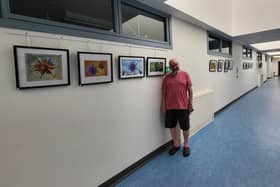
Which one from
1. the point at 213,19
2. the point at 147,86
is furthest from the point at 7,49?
the point at 213,19

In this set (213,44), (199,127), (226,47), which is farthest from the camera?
(226,47)

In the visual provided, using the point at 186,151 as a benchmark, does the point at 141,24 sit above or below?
above

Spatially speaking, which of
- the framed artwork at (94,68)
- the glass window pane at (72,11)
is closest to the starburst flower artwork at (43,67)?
the framed artwork at (94,68)

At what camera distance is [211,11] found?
3.76 metres

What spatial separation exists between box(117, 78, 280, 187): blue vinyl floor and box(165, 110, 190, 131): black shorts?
1.70ft

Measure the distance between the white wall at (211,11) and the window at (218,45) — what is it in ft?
1.11

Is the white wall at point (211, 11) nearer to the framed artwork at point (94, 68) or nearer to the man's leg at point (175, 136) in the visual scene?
the framed artwork at point (94, 68)

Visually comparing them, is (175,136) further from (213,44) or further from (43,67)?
(213,44)

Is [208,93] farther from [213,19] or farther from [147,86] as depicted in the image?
[147,86]

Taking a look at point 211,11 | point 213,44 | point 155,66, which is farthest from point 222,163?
point 213,44

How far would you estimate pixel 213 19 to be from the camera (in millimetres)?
3863

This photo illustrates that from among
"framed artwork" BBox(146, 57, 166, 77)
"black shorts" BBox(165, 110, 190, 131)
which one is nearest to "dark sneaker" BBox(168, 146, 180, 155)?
"black shorts" BBox(165, 110, 190, 131)

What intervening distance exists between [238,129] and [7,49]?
424 cm

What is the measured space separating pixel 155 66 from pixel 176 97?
0.59 meters
